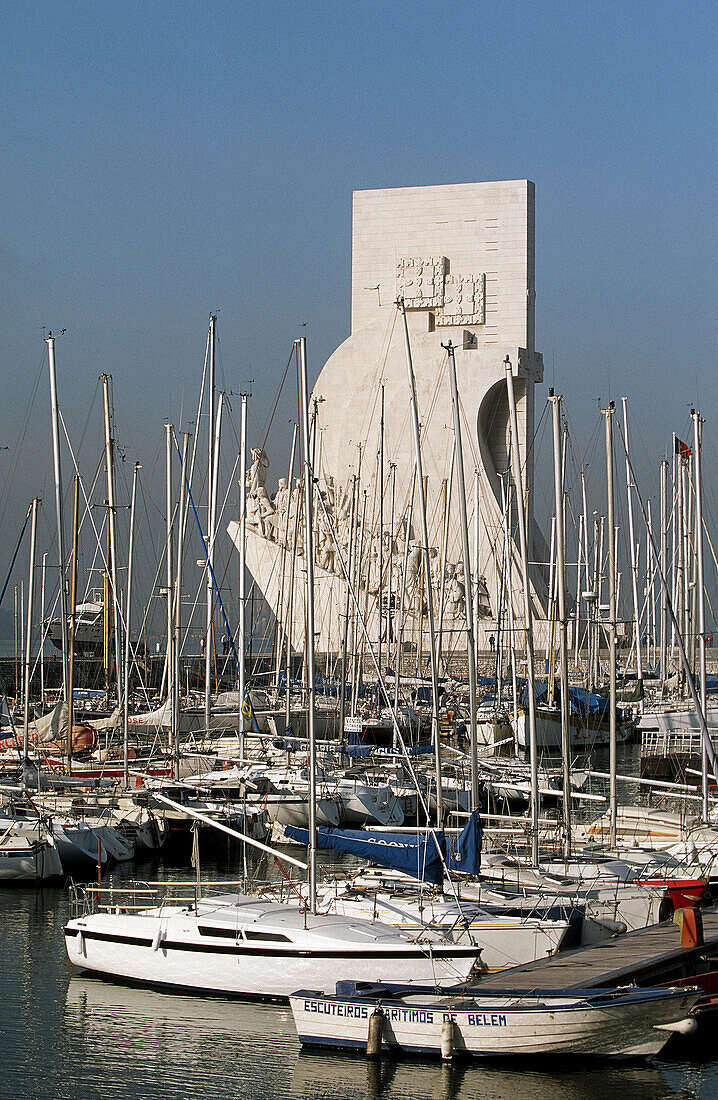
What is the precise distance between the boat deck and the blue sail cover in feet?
4.90

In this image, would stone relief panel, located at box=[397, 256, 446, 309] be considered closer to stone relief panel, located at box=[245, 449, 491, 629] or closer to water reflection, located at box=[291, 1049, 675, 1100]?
stone relief panel, located at box=[245, 449, 491, 629]

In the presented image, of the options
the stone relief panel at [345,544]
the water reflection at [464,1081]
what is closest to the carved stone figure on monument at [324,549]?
the stone relief panel at [345,544]

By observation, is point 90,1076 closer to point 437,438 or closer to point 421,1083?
point 421,1083

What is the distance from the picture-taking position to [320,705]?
1136 inches

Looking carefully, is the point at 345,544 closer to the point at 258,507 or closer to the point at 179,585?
the point at 258,507

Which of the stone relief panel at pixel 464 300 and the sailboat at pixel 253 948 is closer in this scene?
the sailboat at pixel 253 948

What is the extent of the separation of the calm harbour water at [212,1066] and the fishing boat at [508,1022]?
141mm

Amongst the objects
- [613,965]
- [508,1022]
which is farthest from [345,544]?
[508,1022]

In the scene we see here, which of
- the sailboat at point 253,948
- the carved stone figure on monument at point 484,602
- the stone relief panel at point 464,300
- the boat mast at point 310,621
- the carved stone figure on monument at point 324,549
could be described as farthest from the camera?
the stone relief panel at point 464,300

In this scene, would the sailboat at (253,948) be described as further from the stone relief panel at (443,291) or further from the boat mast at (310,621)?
the stone relief panel at (443,291)

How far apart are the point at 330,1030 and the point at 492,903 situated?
2.43 m

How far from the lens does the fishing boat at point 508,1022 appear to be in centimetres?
944

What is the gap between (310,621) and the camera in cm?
1295

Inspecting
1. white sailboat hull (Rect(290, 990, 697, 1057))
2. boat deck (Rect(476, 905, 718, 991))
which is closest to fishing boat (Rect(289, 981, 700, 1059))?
white sailboat hull (Rect(290, 990, 697, 1057))
